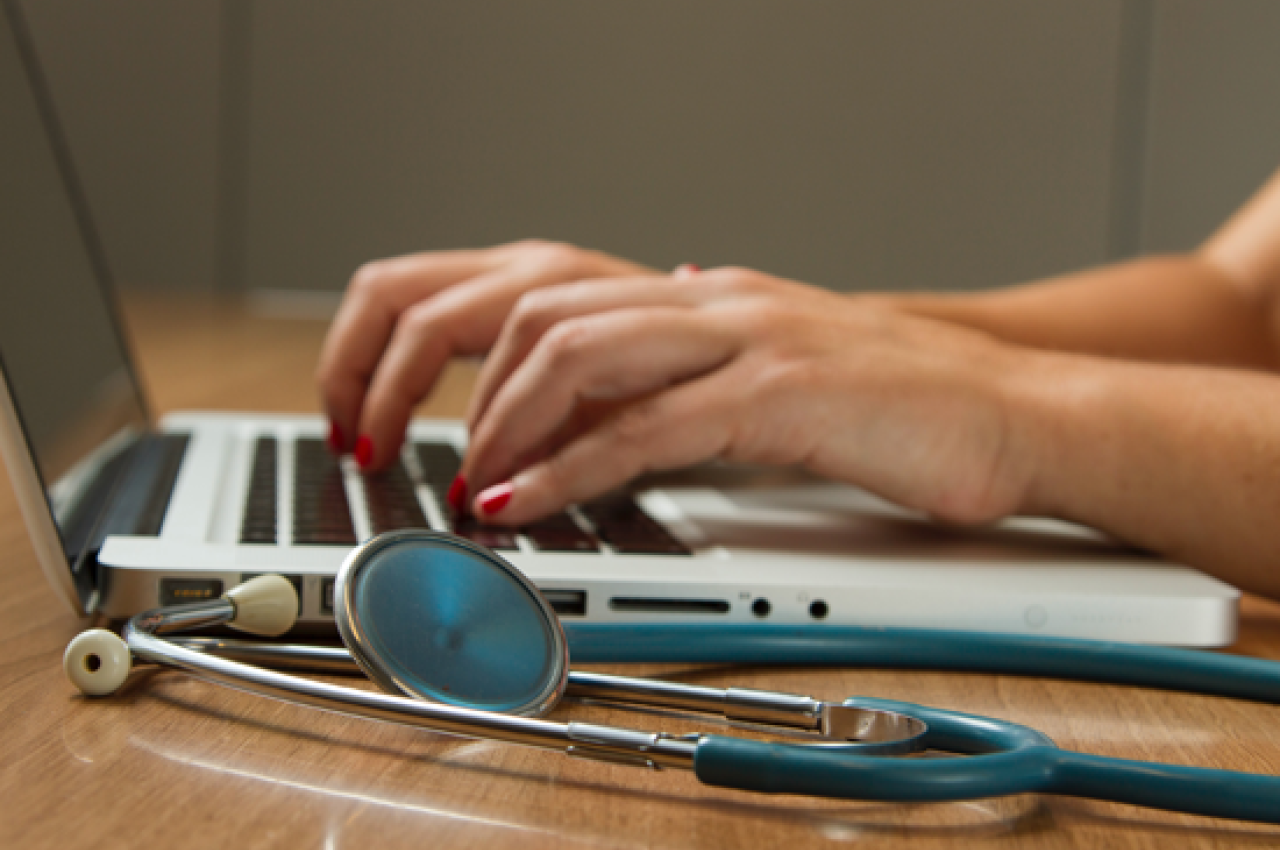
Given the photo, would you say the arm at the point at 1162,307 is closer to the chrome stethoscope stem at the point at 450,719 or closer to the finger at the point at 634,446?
the finger at the point at 634,446

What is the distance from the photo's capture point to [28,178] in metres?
0.70

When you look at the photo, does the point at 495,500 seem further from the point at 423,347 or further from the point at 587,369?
the point at 423,347

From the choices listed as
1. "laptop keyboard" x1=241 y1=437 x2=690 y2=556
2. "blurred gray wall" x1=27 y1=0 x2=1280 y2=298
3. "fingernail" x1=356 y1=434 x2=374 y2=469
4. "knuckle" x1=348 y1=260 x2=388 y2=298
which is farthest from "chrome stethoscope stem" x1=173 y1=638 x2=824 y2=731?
"blurred gray wall" x1=27 y1=0 x2=1280 y2=298

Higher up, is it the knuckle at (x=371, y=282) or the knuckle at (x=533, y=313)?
the knuckle at (x=533, y=313)

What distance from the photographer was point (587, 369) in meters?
0.55

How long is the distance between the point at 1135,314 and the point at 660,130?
234cm

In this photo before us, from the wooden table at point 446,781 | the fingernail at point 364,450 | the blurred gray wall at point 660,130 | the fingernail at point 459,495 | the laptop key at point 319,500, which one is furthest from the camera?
the blurred gray wall at point 660,130

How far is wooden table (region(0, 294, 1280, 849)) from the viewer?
252 mm

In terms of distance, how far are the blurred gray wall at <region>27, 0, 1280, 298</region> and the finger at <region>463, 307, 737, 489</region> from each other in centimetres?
268

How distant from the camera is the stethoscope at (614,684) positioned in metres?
0.26

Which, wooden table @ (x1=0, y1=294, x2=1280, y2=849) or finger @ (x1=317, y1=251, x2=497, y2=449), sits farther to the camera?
finger @ (x1=317, y1=251, x2=497, y2=449)

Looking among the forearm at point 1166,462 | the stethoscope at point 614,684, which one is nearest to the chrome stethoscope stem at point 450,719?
the stethoscope at point 614,684

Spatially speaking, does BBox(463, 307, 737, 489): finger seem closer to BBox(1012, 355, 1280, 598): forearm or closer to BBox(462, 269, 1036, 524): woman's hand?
BBox(462, 269, 1036, 524): woman's hand

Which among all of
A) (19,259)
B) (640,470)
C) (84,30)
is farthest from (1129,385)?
(84,30)
